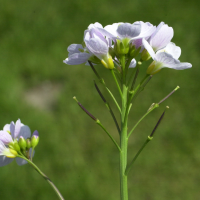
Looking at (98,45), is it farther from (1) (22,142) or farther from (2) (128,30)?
(1) (22,142)

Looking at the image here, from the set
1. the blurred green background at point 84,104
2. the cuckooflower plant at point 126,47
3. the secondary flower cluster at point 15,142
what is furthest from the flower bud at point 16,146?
the blurred green background at point 84,104

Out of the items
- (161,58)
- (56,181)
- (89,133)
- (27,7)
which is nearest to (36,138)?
(161,58)

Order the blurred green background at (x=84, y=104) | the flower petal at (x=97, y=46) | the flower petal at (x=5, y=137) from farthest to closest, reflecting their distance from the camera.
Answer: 1. the blurred green background at (x=84, y=104)
2. the flower petal at (x=5, y=137)
3. the flower petal at (x=97, y=46)

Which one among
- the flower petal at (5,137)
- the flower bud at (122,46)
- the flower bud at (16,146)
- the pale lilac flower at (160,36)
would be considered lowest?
the flower bud at (16,146)

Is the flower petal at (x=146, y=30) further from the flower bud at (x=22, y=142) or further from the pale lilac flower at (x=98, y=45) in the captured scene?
the flower bud at (x=22, y=142)

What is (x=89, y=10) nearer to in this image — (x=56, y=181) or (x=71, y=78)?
(x=71, y=78)

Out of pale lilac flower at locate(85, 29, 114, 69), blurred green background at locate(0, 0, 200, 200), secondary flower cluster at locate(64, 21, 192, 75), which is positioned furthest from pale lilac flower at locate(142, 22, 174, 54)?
blurred green background at locate(0, 0, 200, 200)
